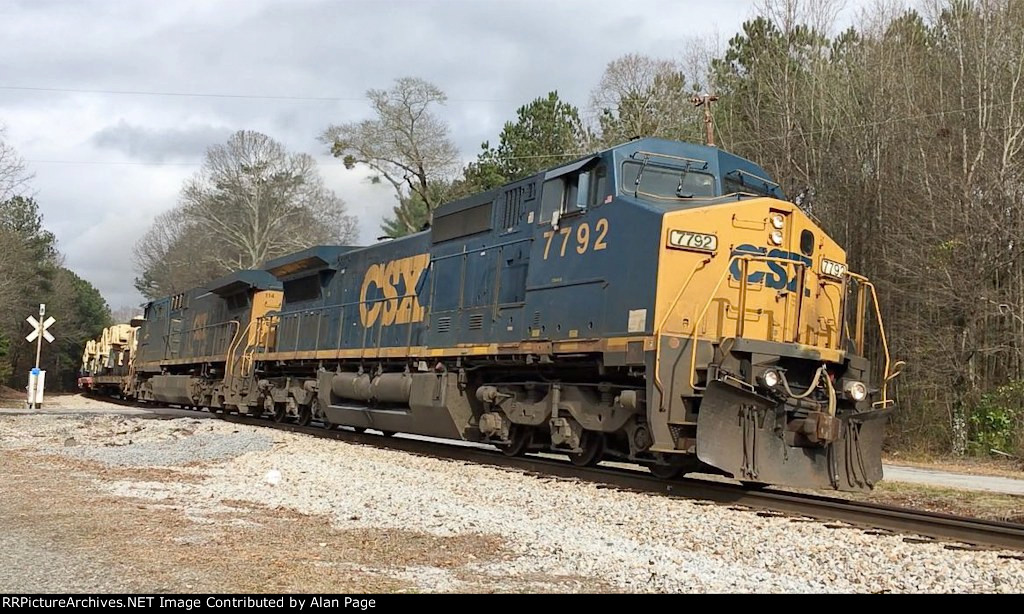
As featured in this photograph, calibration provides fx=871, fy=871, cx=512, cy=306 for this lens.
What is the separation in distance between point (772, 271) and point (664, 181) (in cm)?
162

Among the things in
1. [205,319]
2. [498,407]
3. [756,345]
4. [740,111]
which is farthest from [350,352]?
[740,111]

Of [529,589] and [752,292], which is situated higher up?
[752,292]

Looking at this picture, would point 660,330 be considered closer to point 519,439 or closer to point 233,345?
point 519,439

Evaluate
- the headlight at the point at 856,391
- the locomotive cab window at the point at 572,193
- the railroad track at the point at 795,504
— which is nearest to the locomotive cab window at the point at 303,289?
the railroad track at the point at 795,504

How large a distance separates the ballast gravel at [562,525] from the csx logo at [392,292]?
102 inches

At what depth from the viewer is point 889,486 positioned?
11742 mm

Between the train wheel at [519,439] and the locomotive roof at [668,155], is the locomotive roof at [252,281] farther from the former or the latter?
the locomotive roof at [668,155]

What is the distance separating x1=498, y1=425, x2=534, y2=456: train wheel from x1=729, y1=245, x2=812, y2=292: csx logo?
158 inches

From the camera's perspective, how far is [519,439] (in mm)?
12078

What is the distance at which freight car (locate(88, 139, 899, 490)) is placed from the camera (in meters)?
8.63

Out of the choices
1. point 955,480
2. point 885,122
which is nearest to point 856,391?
point 955,480

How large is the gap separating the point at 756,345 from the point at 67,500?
264 inches
